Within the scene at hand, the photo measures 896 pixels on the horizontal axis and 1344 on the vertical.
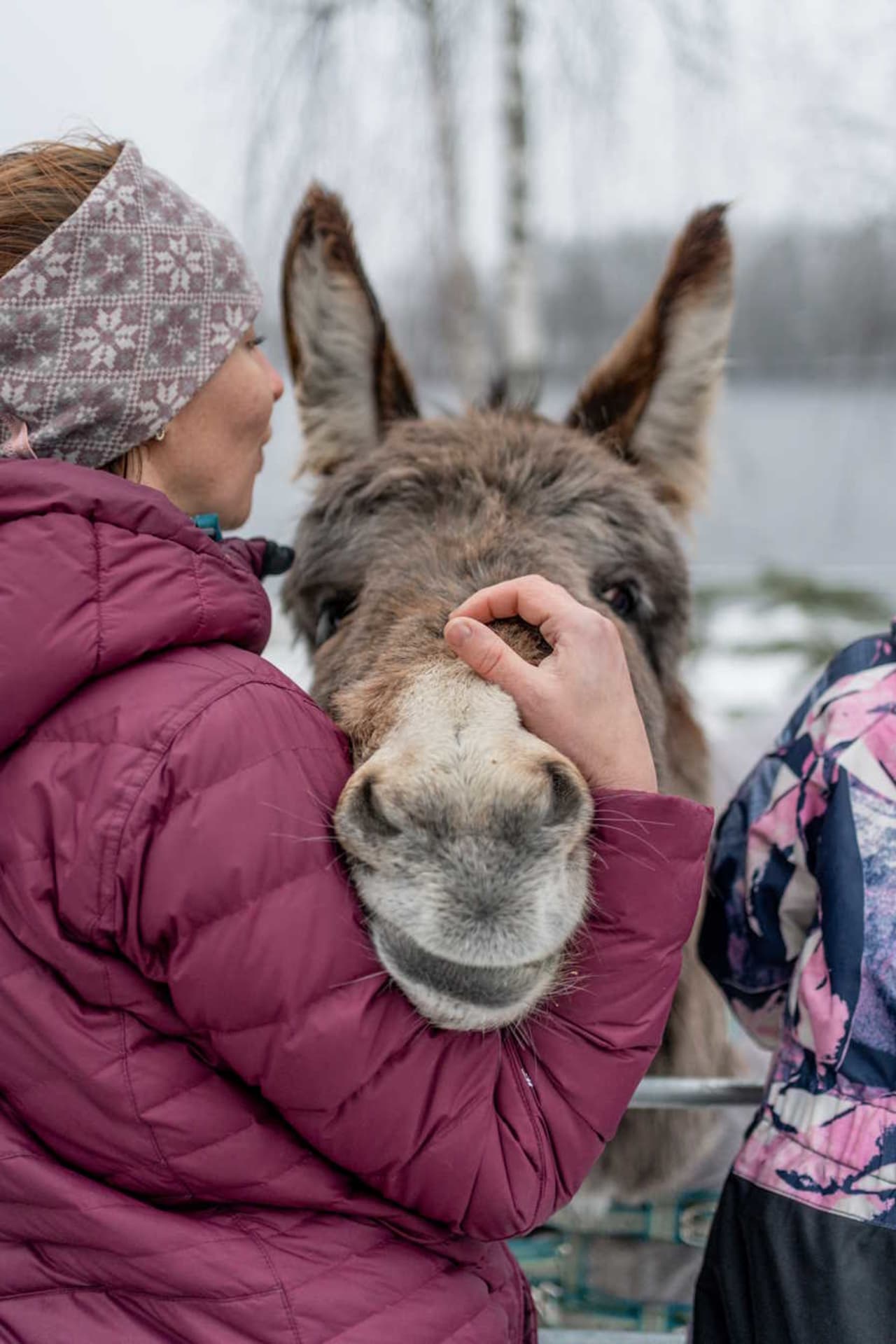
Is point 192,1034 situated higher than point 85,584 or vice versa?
point 85,584

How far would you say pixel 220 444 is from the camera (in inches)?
65.4

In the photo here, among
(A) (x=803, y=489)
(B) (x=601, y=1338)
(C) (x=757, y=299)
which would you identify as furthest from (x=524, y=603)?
(A) (x=803, y=489)

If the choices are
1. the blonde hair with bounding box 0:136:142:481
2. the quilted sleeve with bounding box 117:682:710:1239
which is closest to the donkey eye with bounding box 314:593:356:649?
the blonde hair with bounding box 0:136:142:481

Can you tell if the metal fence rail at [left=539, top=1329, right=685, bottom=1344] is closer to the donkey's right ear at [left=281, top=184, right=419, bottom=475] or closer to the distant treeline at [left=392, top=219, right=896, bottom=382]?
the donkey's right ear at [left=281, top=184, right=419, bottom=475]

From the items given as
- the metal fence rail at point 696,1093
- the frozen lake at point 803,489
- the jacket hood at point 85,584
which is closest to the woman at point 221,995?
the jacket hood at point 85,584

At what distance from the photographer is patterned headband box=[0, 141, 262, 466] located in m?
1.41

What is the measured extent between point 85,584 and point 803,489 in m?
11.8

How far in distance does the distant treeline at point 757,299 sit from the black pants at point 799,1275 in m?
6.45

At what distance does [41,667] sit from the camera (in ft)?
3.75

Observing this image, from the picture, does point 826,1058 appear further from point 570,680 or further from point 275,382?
point 275,382

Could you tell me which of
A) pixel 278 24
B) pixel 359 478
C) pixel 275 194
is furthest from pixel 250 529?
pixel 359 478

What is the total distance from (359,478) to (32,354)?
3.11 ft

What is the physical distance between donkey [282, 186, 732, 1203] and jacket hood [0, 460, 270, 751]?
0.99 ft

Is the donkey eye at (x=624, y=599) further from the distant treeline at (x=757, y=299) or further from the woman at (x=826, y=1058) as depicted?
the distant treeline at (x=757, y=299)
